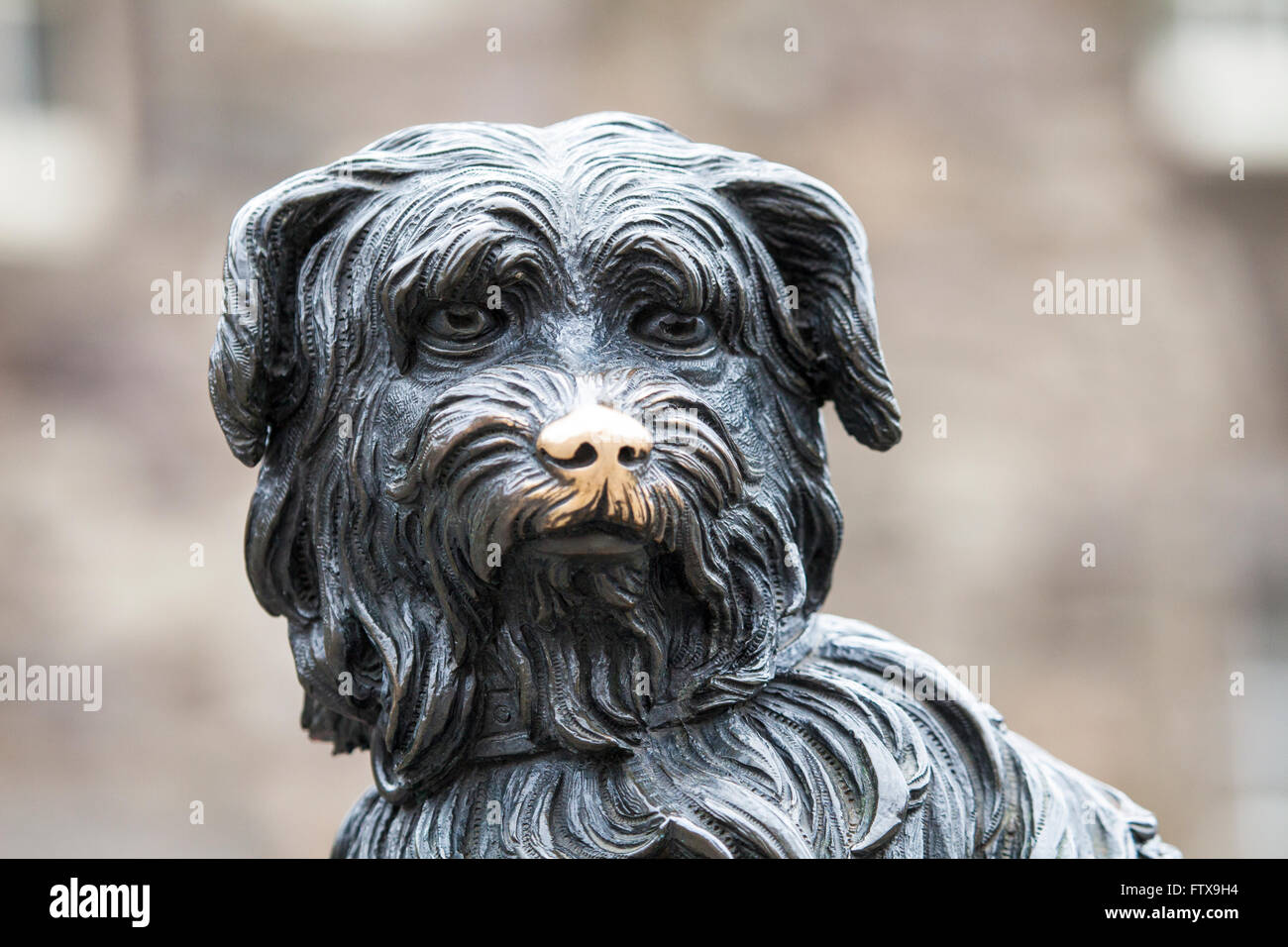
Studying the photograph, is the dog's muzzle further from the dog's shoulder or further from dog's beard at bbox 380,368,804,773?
the dog's shoulder

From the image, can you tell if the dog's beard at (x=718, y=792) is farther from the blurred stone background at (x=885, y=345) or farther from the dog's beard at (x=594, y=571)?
the blurred stone background at (x=885, y=345)

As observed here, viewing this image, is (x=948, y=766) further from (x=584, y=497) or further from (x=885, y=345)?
(x=885, y=345)

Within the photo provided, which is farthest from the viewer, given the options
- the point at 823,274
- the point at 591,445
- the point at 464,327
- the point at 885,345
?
the point at 885,345

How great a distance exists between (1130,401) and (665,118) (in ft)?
4.55

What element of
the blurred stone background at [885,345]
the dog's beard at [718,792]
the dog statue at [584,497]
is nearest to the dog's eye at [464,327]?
the dog statue at [584,497]

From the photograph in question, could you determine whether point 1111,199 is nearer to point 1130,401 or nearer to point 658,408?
point 1130,401

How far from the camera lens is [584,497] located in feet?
4.42

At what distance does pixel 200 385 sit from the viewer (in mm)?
4277

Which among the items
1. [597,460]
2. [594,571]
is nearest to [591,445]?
[597,460]

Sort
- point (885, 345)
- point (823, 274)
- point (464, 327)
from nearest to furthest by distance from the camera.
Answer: point (464, 327) → point (823, 274) → point (885, 345)

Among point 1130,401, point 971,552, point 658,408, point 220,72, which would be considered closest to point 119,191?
point 220,72

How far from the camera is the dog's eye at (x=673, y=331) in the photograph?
1.47 m

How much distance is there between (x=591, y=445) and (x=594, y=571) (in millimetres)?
137

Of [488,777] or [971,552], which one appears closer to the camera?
[488,777]
